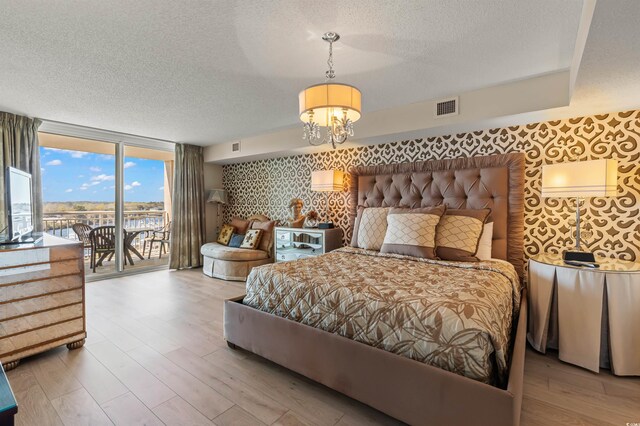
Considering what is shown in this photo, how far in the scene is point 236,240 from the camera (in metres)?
5.09

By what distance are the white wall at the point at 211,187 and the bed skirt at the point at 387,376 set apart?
4165 mm

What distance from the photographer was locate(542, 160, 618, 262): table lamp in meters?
2.28

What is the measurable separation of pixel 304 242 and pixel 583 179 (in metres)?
3.14

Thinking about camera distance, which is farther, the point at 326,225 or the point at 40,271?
the point at 326,225

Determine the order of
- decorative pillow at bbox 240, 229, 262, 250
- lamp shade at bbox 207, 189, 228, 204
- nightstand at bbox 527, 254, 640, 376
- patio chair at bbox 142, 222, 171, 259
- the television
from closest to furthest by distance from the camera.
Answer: nightstand at bbox 527, 254, 640, 376, the television, decorative pillow at bbox 240, 229, 262, 250, lamp shade at bbox 207, 189, 228, 204, patio chair at bbox 142, 222, 171, 259

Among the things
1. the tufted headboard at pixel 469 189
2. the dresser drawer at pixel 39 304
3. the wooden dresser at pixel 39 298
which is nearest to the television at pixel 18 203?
the wooden dresser at pixel 39 298

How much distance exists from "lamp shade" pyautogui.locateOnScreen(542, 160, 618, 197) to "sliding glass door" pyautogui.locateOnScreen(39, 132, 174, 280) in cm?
562

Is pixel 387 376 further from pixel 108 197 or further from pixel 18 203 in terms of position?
pixel 108 197

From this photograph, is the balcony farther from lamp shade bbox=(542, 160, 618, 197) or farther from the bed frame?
lamp shade bbox=(542, 160, 618, 197)

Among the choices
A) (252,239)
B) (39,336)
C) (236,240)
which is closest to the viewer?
(39,336)

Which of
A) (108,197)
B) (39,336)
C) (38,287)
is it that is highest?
(108,197)

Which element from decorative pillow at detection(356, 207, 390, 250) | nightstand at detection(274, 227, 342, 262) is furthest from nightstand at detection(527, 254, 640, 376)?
nightstand at detection(274, 227, 342, 262)

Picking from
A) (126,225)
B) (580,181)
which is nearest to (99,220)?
(126,225)

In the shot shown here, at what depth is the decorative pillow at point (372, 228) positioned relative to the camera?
337 cm
